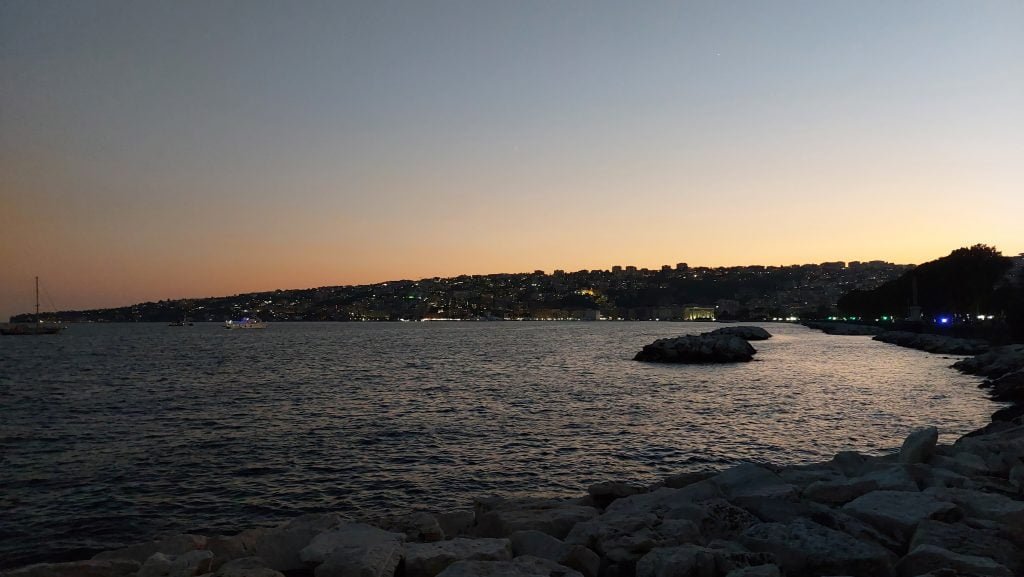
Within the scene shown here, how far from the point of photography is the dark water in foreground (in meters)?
14.2

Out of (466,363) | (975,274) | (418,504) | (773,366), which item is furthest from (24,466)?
(975,274)

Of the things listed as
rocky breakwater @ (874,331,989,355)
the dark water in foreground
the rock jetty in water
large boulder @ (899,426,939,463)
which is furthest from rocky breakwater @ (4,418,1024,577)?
rocky breakwater @ (874,331,989,355)

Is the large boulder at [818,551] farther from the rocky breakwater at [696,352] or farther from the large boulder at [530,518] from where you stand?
the rocky breakwater at [696,352]

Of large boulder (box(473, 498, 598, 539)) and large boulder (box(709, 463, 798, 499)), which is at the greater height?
large boulder (box(709, 463, 798, 499))

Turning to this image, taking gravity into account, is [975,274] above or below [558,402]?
above

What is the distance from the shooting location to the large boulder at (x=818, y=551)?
23.0ft

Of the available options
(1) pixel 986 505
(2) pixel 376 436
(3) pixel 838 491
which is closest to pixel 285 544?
(3) pixel 838 491

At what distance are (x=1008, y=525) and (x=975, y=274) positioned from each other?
87.3 meters

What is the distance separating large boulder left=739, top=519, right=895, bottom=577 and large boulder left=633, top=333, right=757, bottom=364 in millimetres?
57291

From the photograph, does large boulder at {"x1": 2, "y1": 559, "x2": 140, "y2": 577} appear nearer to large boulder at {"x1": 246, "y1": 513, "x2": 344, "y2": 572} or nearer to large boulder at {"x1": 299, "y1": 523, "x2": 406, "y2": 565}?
large boulder at {"x1": 246, "y1": 513, "x2": 344, "y2": 572}

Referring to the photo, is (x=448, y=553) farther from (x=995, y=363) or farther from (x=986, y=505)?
(x=995, y=363)

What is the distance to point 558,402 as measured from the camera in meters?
31.6

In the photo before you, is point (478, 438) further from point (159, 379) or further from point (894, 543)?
point (159, 379)

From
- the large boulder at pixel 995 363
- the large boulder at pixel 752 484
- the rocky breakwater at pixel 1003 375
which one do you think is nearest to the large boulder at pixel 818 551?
the large boulder at pixel 752 484
